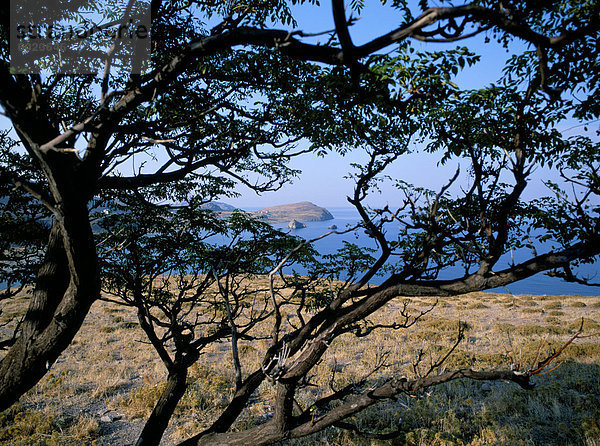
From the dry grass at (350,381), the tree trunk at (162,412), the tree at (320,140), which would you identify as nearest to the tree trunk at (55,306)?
the tree at (320,140)

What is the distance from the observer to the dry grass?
666cm

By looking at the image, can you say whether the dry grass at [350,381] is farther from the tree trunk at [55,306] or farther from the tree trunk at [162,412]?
the tree trunk at [55,306]

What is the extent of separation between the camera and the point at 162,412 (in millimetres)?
5082

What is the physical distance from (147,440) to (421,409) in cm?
609

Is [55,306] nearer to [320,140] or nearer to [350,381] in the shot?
[320,140]

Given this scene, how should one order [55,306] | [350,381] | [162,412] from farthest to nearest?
1. [350,381]
2. [162,412]
3. [55,306]

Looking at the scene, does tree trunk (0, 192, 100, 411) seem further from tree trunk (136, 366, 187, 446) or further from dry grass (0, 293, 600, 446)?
dry grass (0, 293, 600, 446)

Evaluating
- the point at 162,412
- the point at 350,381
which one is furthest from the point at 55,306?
the point at 350,381

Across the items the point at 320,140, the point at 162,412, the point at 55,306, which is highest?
the point at 320,140

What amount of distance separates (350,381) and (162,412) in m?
5.98

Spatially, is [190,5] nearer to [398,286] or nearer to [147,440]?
[398,286]

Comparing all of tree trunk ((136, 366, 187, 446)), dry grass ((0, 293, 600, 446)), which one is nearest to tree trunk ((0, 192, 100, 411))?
tree trunk ((136, 366, 187, 446))

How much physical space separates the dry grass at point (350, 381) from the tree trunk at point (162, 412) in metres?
1.16

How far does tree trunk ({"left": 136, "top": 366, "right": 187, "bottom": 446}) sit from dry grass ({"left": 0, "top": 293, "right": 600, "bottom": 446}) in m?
1.16
